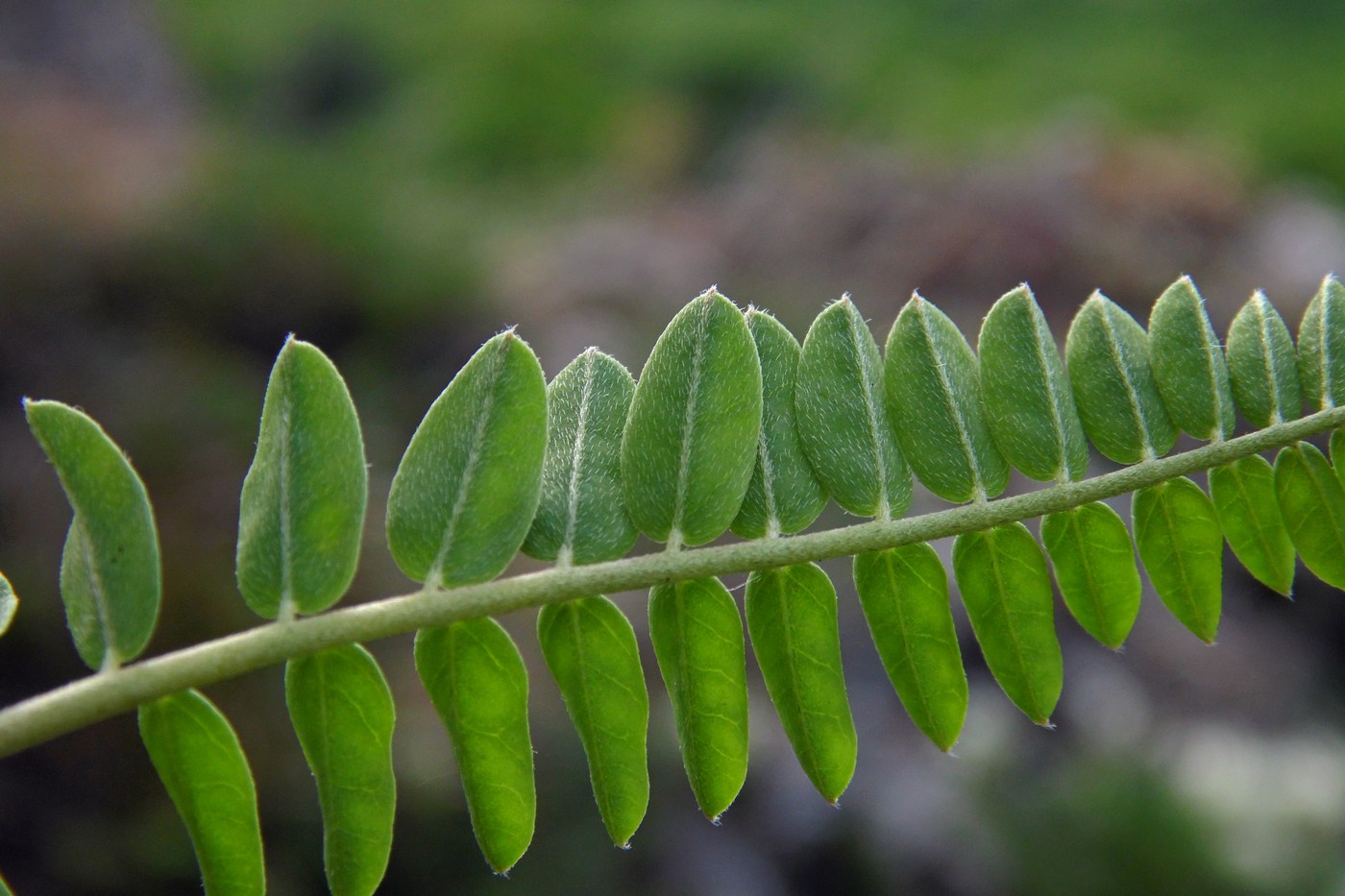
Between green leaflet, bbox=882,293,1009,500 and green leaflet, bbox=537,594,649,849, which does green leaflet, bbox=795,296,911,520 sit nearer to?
green leaflet, bbox=882,293,1009,500

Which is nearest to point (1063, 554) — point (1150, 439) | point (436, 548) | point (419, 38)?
point (1150, 439)

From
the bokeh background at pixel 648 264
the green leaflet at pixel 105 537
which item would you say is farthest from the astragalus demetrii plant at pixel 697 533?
the bokeh background at pixel 648 264

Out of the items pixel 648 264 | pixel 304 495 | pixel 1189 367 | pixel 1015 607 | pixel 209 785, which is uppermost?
pixel 648 264

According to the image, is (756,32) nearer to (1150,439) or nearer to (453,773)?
(453,773)

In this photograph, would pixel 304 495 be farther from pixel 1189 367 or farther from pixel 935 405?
pixel 1189 367

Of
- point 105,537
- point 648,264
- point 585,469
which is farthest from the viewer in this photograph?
point 648,264

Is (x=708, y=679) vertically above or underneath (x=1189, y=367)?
underneath

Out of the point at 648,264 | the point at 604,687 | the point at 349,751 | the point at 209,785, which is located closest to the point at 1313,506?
the point at 604,687
